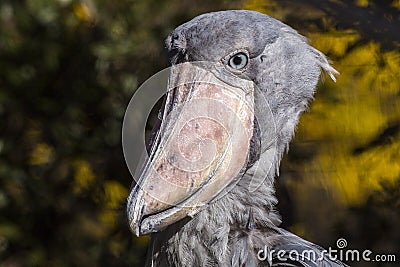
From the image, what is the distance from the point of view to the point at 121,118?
326 cm

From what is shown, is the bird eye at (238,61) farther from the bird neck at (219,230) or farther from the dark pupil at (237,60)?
the bird neck at (219,230)

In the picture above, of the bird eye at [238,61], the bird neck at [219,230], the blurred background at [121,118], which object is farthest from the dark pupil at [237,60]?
the blurred background at [121,118]

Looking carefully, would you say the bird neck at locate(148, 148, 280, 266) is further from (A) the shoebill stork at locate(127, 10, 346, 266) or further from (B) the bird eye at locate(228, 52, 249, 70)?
(B) the bird eye at locate(228, 52, 249, 70)

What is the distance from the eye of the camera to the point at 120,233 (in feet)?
11.1

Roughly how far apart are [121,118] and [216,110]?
1.48 meters

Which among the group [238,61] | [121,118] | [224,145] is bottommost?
[121,118]

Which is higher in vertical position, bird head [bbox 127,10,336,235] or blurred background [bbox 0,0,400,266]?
bird head [bbox 127,10,336,235]

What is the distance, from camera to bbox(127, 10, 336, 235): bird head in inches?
69.0

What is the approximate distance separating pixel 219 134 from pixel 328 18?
1.55 meters

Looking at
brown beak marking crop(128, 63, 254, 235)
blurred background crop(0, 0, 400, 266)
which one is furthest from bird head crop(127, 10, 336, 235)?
blurred background crop(0, 0, 400, 266)

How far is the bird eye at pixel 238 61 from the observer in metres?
1.85

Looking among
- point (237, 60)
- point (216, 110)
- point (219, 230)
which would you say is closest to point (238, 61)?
point (237, 60)

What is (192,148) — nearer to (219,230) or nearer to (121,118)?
(219,230)

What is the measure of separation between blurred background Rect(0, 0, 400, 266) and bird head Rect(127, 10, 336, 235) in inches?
49.1
